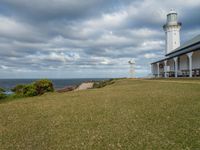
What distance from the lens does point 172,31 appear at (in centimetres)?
5253

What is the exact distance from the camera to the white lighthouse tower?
52156 mm

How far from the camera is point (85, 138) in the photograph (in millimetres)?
5867

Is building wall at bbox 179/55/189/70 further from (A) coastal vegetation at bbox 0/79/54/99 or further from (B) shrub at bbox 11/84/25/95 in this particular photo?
(B) shrub at bbox 11/84/25/95

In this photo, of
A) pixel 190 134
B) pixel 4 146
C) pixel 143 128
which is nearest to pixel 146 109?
pixel 143 128

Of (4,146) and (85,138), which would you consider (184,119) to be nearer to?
(85,138)

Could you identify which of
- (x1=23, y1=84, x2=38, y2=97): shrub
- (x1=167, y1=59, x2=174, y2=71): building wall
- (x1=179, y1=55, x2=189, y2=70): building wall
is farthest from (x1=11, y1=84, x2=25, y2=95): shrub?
(x1=167, y1=59, x2=174, y2=71): building wall

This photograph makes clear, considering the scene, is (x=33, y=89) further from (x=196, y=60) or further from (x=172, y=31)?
(x=172, y=31)

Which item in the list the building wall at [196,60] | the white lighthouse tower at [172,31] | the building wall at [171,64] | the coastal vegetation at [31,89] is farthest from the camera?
the white lighthouse tower at [172,31]

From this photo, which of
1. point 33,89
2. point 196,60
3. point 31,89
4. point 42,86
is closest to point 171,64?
point 196,60

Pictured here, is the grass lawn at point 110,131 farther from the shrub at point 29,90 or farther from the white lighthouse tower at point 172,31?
the white lighthouse tower at point 172,31

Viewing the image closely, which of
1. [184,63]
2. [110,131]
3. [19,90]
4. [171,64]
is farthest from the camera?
[171,64]

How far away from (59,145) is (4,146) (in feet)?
4.70

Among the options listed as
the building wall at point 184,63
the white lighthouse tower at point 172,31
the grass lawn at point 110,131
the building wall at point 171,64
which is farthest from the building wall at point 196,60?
the grass lawn at point 110,131

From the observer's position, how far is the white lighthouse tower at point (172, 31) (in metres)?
52.2
